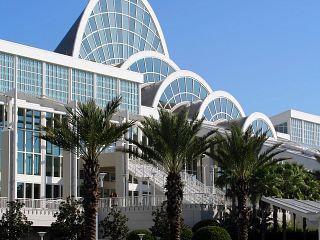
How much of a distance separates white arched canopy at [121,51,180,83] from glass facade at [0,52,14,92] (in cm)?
1633

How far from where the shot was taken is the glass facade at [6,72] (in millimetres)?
47094

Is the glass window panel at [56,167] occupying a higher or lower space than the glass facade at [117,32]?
lower

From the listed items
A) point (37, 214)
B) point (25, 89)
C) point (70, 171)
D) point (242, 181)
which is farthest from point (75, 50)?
point (242, 181)

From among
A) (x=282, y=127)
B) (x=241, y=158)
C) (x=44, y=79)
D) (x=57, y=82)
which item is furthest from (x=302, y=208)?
(x=282, y=127)

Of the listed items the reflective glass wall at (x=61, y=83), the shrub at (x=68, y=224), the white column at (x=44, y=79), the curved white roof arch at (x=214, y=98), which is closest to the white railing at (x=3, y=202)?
the shrub at (x=68, y=224)

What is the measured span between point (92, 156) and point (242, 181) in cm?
939

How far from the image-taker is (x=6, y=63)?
4753 cm

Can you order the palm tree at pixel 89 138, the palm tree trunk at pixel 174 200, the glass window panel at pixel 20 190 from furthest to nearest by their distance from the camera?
1. the glass window panel at pixel 20 190
2. the palm tree trunk at pixel 174 200
3. the palm tree at pixel 89 138

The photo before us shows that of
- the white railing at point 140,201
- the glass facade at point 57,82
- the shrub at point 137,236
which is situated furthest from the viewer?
the glass facade at point 57,82

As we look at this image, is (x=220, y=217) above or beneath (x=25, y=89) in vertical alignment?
beneath

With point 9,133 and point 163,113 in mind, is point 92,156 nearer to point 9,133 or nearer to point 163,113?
point 163,113

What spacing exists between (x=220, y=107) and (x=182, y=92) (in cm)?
538

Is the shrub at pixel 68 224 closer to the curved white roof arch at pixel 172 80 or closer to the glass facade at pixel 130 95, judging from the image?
the glass facade at pixel 130 95

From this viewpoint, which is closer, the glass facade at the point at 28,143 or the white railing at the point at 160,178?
the glass facade at the point at 28,143
